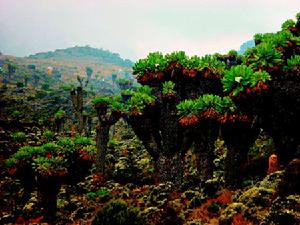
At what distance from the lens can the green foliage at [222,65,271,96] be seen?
1532 centimetres

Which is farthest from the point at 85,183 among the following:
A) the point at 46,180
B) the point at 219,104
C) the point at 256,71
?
the point at 256,71

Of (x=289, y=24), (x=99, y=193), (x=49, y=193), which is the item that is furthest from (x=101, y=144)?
(x=289, y=24)

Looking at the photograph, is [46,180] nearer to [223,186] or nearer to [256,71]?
[223,186]

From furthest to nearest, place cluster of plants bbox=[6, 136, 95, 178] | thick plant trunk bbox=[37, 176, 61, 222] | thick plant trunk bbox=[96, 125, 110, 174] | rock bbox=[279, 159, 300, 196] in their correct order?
thick plant trunk bbox=[96, 125, 110, 174] < cluster of plants bbox=[6, 136, 95, 178] < thick plant trunk bbox=[37, 176, 61, 222] < rock bbox=[279, 159, 300, 196]

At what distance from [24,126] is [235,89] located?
46.9 meters

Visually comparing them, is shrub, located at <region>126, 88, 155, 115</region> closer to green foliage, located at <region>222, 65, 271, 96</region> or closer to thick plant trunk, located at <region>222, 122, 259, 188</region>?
thick plant trunk, located at <region>222, 122, 259, 188</region>

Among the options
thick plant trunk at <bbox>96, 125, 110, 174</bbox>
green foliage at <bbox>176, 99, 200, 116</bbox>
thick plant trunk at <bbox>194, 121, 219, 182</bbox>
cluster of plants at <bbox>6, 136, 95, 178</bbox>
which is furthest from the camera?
thick plant trunk at <bbox>96, 125, 110, 174</bbox>

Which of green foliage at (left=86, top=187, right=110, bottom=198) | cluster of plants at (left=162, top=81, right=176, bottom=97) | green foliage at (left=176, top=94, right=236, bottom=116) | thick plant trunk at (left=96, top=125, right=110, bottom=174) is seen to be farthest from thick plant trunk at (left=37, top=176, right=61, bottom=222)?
thick plant trunk at (left=96, top=125, right=110, bottom=174)

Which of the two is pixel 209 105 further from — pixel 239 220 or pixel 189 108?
pixel 239 220

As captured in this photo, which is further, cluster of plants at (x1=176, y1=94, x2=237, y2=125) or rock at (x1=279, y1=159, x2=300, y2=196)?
cluster of plants at (x1=176, y1=94, x2=237, y2=125)

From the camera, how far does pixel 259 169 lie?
21312 millimetres

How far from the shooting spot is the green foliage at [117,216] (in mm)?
14317

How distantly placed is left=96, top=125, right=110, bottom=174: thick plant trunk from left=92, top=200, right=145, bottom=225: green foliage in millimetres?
15158

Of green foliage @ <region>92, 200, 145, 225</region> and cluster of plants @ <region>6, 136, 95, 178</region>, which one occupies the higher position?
cluster of plants @ <region>6, 136, 95, 178</region>
